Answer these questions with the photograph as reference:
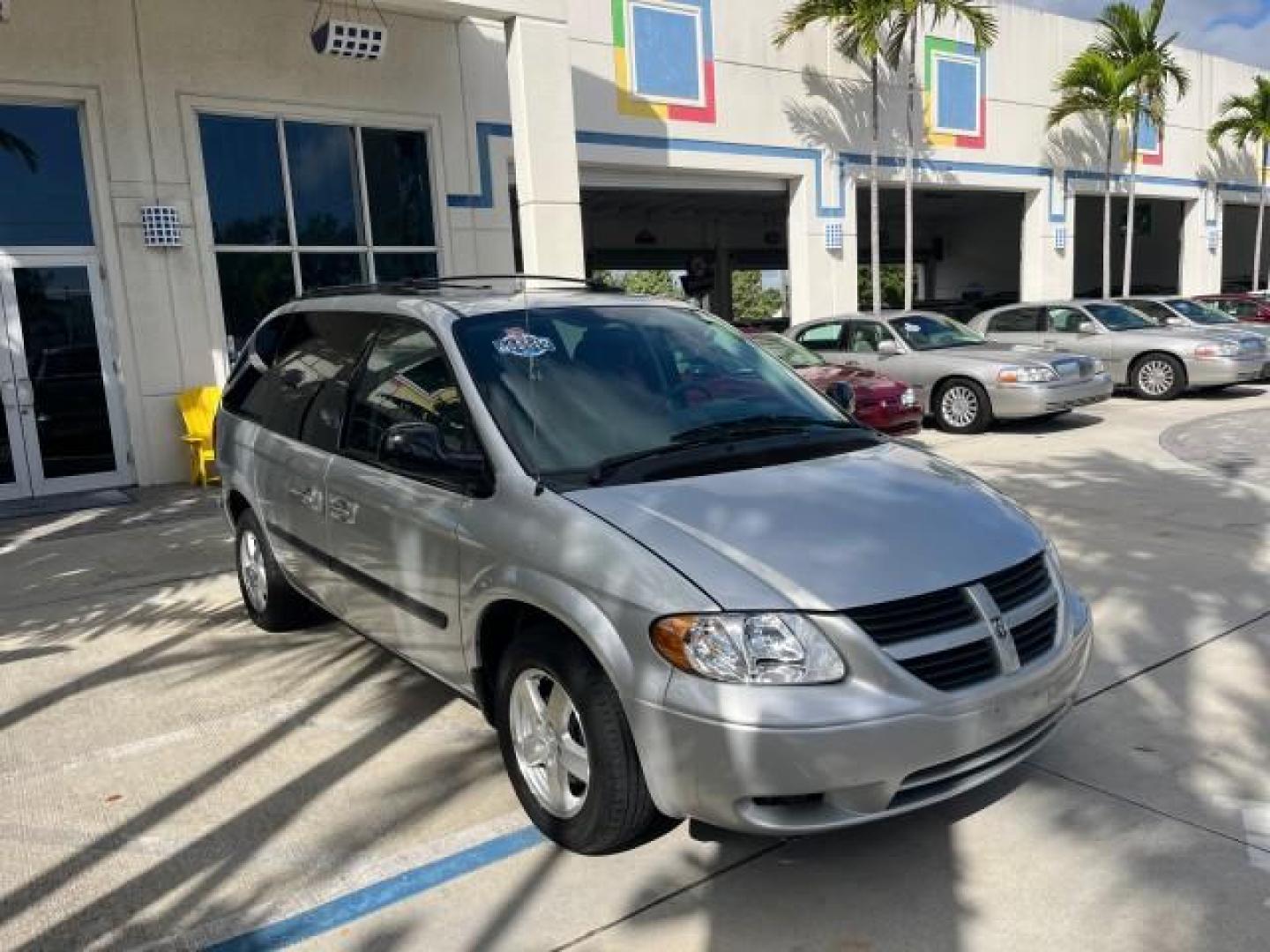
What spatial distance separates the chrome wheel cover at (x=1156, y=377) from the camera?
1414cm

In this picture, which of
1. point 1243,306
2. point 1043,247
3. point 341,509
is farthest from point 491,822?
point 1043,247

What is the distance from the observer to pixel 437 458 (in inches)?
138

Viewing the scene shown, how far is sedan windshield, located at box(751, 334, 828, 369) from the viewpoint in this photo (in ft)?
38.7

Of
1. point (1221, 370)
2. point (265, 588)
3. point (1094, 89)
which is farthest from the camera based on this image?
point (1094, 89)

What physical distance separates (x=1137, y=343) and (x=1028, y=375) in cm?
389

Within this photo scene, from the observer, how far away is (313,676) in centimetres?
480

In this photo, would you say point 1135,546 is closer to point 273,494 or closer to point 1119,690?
point 1119,690

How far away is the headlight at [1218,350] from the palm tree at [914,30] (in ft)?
17.7

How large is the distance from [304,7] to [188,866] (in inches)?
426

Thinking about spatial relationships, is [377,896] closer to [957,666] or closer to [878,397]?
[957,666]

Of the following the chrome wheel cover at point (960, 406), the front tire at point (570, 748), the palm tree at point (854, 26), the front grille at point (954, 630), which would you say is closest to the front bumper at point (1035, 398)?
the chrome wheel cover at point (960, 406)

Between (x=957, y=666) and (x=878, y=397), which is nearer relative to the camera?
(x=957, y=666)

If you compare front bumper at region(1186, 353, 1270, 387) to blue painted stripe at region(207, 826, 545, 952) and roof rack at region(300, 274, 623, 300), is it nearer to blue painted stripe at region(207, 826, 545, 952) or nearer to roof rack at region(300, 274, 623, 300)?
roof rack at region(300, 274, 623, 300)

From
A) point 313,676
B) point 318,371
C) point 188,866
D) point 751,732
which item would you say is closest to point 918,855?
point 751,732
